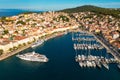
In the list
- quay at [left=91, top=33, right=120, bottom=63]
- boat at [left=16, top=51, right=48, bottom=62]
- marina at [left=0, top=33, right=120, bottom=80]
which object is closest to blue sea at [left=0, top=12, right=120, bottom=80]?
→ marina at [left=0, top=33, right=120, bottom=80]

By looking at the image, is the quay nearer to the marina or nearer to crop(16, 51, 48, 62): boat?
the marina

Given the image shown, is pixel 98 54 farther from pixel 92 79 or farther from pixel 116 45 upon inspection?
pixel 92 79

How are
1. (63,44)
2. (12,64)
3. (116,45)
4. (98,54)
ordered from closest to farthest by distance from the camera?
1. (12,64)
2. (98,54)
3. (116,45)
4. (63,44)

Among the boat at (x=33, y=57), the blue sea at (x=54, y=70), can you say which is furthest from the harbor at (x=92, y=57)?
the boat at (x=33, y=57)

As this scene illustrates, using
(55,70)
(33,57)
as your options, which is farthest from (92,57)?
(33,57)

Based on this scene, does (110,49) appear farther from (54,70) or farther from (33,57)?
(54,70)

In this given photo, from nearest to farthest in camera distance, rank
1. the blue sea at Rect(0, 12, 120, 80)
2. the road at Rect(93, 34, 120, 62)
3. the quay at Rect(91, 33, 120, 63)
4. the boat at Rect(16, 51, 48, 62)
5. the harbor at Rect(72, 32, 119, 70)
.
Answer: the blue sea at Rect(0, 12, 120, 80), the harbor at Rect(72, 32, 119, 70), the boat at Rect(16, 51, 48, 62), the quay at Rect(91, 33, 120, 63), the road at Rect(93, 34, 120, 62)

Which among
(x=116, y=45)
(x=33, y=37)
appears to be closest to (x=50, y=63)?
(x=116, y=45)

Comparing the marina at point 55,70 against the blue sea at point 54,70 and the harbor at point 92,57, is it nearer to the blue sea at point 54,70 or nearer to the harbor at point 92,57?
the blue sea at point 54,70

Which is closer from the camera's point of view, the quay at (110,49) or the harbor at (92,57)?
the harbor at (92,57)

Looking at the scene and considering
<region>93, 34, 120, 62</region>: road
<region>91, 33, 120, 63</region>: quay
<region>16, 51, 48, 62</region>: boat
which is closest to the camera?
<region>16, 51, 48, 62</region>: boat

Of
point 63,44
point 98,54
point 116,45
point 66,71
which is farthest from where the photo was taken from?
point 63,44
